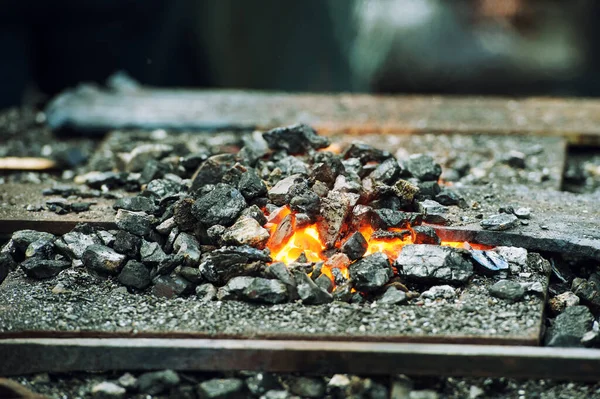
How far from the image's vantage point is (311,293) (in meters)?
2.47

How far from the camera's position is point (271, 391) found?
7.30 feet

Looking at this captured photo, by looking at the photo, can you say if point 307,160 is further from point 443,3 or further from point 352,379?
point 443,3

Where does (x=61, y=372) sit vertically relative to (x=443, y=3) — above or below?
below

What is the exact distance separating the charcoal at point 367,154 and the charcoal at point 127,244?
111cm

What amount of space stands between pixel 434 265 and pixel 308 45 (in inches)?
185

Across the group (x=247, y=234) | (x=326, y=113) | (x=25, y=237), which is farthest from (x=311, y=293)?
(x=326, y=113)

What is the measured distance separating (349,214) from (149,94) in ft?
9.39

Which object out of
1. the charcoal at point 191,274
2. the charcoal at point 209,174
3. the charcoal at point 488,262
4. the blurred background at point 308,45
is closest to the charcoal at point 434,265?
the charcoal at point 488,262

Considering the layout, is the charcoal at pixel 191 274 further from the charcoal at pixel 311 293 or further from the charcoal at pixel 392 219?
the charcoal at pixel 392 219

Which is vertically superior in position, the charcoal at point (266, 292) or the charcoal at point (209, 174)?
the charcoal at point (209, 174)

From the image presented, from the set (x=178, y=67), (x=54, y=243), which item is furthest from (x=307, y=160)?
(x=178, y=67)

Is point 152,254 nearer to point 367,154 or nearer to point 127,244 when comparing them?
point 127,244

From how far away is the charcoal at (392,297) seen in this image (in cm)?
247

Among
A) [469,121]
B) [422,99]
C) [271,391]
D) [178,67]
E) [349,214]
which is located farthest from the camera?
[178,67]
